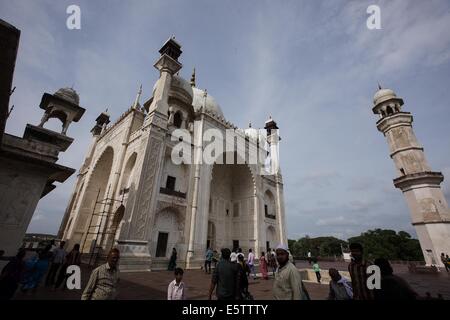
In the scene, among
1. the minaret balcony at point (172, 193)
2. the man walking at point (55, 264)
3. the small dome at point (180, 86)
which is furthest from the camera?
the small dome at point (180, 86)

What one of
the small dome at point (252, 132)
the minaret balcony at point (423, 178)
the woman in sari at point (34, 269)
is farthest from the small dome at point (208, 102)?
the woman in sari at point (34, 269)

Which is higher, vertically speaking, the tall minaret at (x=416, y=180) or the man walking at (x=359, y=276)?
the tall minaret at (x=416, y=180)

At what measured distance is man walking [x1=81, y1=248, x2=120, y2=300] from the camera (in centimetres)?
288

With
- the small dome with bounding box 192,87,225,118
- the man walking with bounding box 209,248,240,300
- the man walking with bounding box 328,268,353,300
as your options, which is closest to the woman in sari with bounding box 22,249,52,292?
the man walking with bounding box 209,248,240,300

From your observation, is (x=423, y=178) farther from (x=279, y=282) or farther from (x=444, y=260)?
(x=279, y=282)

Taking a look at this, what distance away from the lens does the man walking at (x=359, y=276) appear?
3.05 metres

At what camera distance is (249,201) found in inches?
854

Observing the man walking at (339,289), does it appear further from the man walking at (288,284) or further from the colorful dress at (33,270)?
the colorful dress at (33,270)

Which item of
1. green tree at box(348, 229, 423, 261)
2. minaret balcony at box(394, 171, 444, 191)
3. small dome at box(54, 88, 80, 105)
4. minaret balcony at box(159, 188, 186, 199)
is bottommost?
green tree at box(348, 229, 423, 261)

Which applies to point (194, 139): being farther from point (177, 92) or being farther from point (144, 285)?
point (144, 285)

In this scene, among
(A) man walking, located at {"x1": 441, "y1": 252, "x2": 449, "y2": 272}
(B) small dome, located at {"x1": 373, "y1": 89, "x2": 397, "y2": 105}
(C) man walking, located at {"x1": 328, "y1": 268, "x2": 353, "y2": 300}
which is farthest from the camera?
(B) small dome, located at {"x1": 373, "y1": 89, "x2": 397, "y2": 105}

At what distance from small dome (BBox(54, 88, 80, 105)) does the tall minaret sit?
77.2 ft

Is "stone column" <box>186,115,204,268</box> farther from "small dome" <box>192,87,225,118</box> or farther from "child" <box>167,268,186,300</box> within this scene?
"child" <box>167,268,186,300</box>

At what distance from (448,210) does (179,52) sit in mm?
23996
